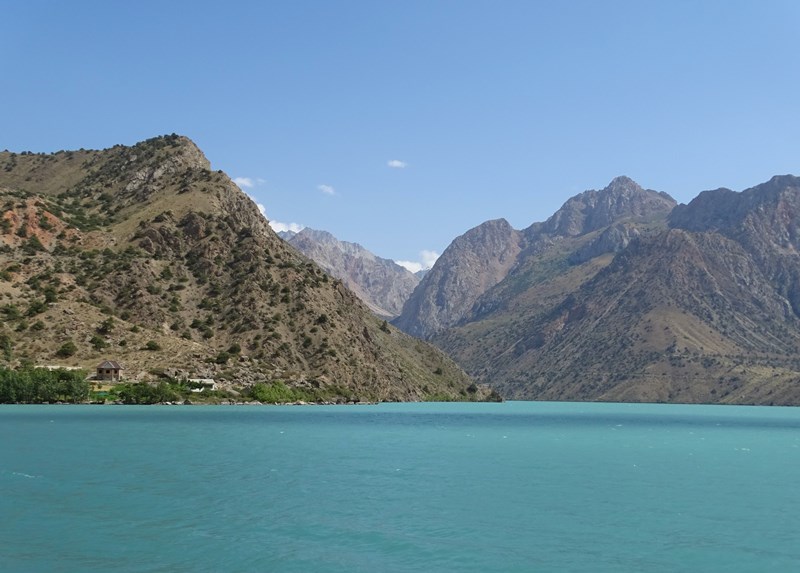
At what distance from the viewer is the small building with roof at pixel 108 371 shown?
171750mm

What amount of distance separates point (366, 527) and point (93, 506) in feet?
51.6

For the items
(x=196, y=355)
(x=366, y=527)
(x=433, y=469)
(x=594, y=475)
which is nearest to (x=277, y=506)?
(x=366, y=527)

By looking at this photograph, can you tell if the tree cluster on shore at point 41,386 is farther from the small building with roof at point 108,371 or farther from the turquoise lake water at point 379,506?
the turquoise lake water at point 379,506

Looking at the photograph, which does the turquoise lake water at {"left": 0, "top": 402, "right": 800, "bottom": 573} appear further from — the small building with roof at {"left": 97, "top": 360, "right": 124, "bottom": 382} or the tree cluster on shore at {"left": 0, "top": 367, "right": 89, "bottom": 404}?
the small building with roof at {"left": 97, "top": 360, "right": 124, "bottom": 382}

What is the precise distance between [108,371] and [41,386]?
52.6ft

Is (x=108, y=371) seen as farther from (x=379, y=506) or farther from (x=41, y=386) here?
(x=379, y=506)

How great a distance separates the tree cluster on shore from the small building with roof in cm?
623

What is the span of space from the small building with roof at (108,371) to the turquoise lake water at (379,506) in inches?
3152

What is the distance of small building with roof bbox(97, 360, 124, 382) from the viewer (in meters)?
172

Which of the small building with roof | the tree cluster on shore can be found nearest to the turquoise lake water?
the tree cluster on shore

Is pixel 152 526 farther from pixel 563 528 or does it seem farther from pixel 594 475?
pixel 594 475

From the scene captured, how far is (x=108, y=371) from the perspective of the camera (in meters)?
172

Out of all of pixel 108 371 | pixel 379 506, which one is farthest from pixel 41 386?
pixel 379 506

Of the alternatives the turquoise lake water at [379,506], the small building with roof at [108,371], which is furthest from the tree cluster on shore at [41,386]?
the turquoise lake water at [379,506]
